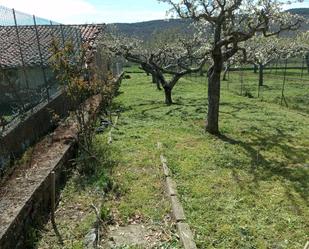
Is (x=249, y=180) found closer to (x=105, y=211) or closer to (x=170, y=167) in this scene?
(x=170, y=167)

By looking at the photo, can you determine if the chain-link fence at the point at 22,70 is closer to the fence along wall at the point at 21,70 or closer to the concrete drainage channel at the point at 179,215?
the fence along wall at the point at 21,70

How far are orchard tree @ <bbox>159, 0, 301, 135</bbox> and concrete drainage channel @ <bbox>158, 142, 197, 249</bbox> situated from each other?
4.22m

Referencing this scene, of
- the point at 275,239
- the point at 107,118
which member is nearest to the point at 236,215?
the point at 275,239

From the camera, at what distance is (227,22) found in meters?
12.7

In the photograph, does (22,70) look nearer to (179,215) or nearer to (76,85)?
(76,85)

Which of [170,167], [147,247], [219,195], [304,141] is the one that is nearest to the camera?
[147,247]

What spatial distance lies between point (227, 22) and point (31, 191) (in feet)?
27.7

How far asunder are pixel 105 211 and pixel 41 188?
3.53 feet

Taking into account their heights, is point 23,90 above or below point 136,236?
above

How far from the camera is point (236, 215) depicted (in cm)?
654

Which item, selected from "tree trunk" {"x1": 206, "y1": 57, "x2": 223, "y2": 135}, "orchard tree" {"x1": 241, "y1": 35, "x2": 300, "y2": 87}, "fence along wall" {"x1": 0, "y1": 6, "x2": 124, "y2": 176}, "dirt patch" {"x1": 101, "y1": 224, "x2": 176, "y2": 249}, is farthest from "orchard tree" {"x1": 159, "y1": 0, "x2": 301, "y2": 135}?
"orchard tree" {"x1": 241, "y1": 35, "x2": 300, "y2": 87}

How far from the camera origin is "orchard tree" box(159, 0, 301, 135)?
11.5 meters

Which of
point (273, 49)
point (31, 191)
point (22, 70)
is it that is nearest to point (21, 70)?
point (22, 70)

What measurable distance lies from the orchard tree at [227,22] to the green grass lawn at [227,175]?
133 cm
